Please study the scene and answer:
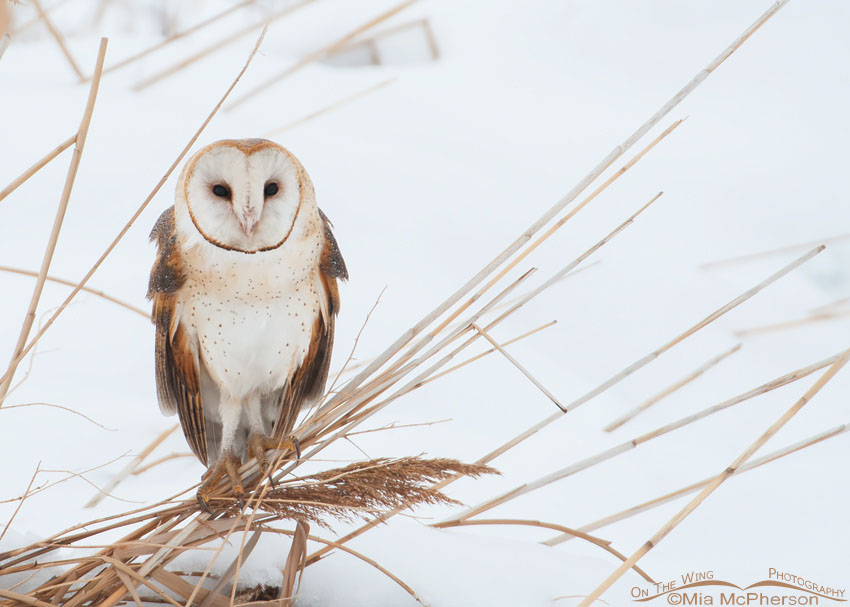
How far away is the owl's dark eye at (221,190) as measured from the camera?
1339 millimetres

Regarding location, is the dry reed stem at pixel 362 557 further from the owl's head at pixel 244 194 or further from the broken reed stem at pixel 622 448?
the owl's head at pixel 244 194

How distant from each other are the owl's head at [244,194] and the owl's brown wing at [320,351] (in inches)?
6.1

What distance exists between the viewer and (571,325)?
94.2 inches

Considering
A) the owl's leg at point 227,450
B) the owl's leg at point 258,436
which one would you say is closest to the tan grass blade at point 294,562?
the owl's leg at point 227,450

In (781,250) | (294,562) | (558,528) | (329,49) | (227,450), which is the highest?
(329,49)

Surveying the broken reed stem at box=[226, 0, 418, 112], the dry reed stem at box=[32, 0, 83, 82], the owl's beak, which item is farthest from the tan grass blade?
the broken reed stem at box=[226, 0, 418, 112]

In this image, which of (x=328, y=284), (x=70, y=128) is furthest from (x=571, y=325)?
(x=70, y=128)

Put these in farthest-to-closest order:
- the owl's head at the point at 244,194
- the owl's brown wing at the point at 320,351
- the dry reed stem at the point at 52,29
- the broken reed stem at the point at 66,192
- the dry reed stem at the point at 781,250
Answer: the dry reed stem at the point at 781,250
the dry reed stem at the point at 52,29
the owl's brown wing at the point at 320,351
the owl's head at the point at 244,194
the broken reed stem at the point at 66,192

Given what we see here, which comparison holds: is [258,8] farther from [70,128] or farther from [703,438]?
[703,438]

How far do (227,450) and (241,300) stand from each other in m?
0.31

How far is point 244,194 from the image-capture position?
1.30 m

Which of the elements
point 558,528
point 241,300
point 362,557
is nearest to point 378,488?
point 362,557

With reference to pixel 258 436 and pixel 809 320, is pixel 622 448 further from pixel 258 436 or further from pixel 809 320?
pixel 809 320

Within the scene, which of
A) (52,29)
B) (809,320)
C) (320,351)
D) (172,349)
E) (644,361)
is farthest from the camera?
(809,320)
